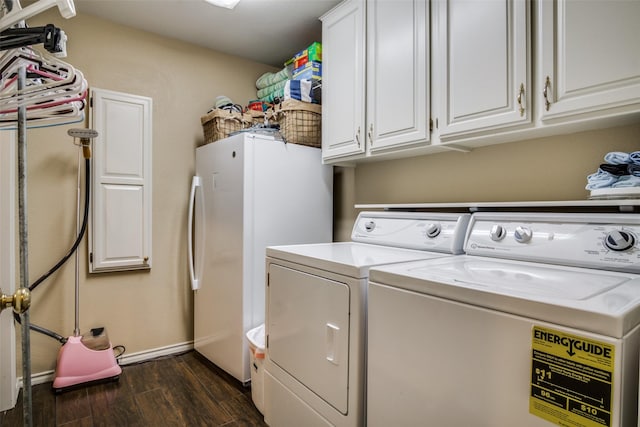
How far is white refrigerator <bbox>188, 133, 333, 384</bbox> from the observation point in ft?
7.14

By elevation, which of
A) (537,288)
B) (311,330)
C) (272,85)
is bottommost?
(311,330)

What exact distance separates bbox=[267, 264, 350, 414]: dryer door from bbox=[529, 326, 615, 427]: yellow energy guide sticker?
62 centimetres

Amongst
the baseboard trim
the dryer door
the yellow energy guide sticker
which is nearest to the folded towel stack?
the yellow energy guide sticker

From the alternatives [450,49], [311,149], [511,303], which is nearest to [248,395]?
[311,149]

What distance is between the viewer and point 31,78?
3.25 ft

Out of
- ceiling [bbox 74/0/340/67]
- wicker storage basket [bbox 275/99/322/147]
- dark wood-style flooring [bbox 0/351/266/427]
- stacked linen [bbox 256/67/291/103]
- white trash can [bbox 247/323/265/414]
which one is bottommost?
dark wood-style flooring [bbox 0/351/266/427]

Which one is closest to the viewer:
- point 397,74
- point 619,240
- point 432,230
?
point 619,240

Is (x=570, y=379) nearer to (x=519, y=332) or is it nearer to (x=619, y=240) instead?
(x=519, y=332)

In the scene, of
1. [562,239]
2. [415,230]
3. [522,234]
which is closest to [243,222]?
[415,230]

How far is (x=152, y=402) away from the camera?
6.84ft

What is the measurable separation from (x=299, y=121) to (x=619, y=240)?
183 cm

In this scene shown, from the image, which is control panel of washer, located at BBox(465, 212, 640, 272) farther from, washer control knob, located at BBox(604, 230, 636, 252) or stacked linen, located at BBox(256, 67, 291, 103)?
stacked linen, located at BBox(256, 67, 291, 103)

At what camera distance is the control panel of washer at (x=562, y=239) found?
113 centimetres

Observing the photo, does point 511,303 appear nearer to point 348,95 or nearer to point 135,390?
point 348,95
